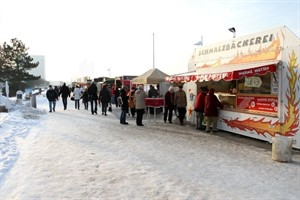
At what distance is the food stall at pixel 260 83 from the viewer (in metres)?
9.23

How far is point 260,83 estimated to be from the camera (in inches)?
424

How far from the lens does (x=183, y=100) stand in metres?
14.1

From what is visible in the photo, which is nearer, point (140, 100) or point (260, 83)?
point (260, 83)

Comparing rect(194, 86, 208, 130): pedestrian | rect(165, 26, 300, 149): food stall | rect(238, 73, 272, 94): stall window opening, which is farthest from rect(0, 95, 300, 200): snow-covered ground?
rect(238, 73, 272, 94): stall window opening

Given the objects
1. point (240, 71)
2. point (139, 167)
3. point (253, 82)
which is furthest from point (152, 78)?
point (139, 167)

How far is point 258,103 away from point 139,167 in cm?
545

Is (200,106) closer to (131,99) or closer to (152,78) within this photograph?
(131,99)

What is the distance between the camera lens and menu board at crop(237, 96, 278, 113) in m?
9.98

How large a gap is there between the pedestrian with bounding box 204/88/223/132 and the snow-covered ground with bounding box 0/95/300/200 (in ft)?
3.64

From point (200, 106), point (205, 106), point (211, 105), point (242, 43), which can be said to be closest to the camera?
point (242, 43)

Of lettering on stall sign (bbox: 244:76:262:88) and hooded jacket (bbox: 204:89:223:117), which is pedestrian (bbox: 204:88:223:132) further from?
lettering on stall sign (bbox: 244:76:262:88)

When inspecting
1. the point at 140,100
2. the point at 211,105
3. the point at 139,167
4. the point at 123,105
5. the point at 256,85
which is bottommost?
the point at 139,167

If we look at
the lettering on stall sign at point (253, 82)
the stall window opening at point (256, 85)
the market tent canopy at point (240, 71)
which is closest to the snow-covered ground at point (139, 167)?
the stall window opening at point (256, 85)

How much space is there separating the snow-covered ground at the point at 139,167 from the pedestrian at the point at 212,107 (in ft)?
3.64
